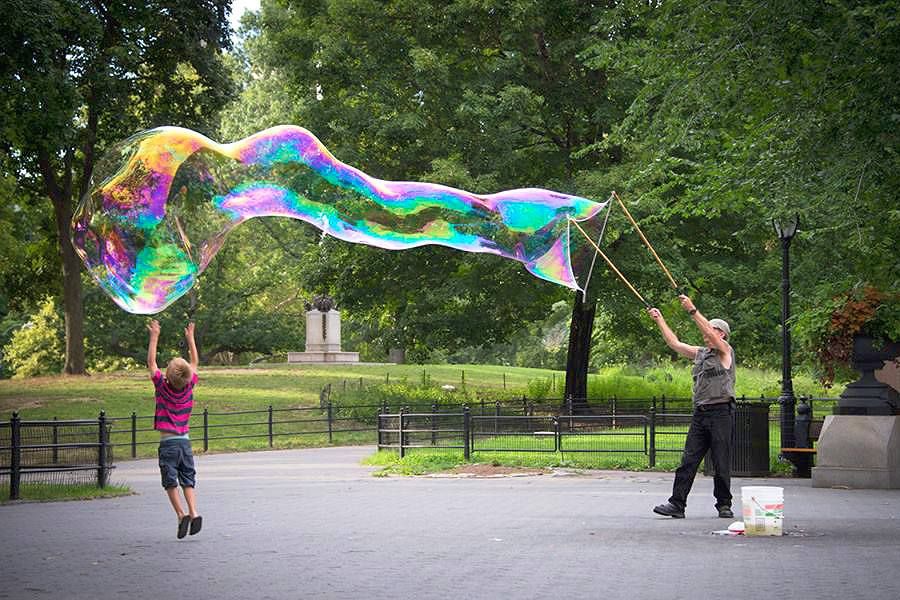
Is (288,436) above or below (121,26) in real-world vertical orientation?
below

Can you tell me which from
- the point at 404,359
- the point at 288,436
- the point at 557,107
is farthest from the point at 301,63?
the point at 404,359

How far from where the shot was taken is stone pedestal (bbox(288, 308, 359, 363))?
6191 cm

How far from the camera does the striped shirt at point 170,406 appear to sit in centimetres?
1307

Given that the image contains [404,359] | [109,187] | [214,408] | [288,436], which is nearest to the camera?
[109,187]

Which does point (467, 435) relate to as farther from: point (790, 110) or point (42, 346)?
point (42, 346)

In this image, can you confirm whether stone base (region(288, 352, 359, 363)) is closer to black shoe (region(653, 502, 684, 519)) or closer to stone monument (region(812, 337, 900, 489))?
stone monument (region(812, 337, 900, 489))

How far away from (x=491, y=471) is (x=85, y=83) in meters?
24.2

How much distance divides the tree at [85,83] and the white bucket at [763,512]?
27.6 meters

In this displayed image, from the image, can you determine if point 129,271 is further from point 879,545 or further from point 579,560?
point 879,545

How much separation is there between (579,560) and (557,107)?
94.7 feet

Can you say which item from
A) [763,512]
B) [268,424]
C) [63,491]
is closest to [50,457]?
[268,424]

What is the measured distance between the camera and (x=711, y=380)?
14281 mm

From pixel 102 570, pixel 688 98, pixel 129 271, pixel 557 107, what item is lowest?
pixel 102 570

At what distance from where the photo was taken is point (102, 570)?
35.8ft
